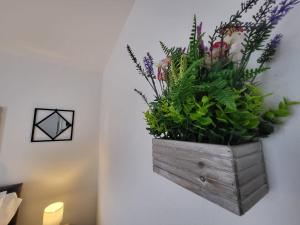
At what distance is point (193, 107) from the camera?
0.31m

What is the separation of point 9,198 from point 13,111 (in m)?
0.96

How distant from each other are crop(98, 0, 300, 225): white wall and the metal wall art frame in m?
0.80

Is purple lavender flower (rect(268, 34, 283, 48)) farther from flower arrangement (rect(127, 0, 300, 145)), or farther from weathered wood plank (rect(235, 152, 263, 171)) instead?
weathered wood plank (rect(235, 152, 263, 171))

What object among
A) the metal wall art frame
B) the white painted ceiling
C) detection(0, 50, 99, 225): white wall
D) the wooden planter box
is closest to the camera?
the wooden planter box

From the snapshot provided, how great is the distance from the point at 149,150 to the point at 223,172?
589 millimetres

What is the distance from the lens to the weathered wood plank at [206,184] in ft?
0.80

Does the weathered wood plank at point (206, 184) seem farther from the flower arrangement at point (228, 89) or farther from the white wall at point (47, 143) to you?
the white wall at point (47, 143)

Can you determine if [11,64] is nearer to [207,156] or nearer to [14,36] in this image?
[14,36]

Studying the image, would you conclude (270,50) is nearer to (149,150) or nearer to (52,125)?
(149,150)

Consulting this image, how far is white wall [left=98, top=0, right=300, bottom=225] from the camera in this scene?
0.98ft

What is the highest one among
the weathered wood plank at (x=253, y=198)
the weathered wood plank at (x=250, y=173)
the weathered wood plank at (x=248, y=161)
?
the weathered wood plank at (x=248, y=161)

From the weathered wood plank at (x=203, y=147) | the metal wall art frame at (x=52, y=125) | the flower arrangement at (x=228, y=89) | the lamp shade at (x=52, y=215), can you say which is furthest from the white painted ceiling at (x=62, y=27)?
the lamp shade at (x=52, y=215)

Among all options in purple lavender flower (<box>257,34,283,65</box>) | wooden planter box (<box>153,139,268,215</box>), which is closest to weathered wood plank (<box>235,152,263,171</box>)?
wooden planter box (<box>153,139,268,215</box>)

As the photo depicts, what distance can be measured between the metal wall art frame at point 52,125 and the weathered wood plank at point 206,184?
2022 mm
